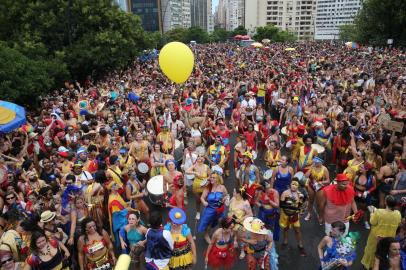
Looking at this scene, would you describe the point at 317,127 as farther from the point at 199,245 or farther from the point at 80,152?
the point at 80,152

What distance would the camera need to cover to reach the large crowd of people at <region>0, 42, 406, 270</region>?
4188mm

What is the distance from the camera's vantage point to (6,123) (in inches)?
283

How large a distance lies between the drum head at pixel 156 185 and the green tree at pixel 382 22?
2497 cm

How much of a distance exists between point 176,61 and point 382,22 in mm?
23320

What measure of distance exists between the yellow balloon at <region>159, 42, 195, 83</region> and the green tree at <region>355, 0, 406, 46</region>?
20862 millimetres

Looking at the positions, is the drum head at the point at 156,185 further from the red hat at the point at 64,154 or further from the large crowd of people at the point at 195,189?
the red hat at the point at 64,154

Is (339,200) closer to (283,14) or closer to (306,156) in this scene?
(306,156)

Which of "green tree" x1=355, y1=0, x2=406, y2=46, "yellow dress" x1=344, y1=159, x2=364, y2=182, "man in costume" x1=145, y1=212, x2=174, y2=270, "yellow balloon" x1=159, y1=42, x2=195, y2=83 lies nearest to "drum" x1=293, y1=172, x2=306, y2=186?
"yellow dress" x1=344, y1=159, x2=364, y2=182

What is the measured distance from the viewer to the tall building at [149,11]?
102 m

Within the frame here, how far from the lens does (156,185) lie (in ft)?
20.5

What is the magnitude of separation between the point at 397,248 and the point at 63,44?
18686mm

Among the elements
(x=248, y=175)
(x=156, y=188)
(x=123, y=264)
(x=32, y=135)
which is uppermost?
(x=123, y=264)

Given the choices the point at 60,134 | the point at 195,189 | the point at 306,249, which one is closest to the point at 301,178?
the point at 306,249

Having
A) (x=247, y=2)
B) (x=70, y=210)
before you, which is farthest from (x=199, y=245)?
(x=247, y=2)
